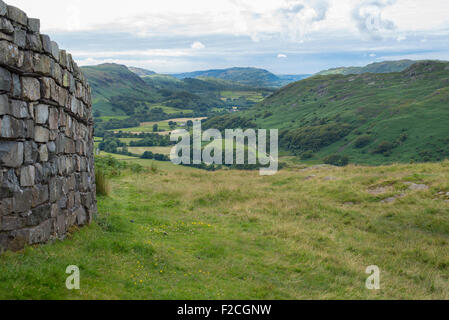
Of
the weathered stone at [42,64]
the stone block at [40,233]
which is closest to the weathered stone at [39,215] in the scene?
the stone block at [40,233]

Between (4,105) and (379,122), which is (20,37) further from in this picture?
(379,122)

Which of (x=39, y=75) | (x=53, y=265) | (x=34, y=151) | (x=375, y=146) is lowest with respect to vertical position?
(x=375, y=146)

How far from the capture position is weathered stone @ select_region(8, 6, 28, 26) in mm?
6543

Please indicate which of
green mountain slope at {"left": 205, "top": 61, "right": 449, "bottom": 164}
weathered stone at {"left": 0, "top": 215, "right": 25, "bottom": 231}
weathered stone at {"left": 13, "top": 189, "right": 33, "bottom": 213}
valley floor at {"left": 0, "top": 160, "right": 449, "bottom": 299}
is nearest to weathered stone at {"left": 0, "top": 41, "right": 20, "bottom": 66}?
weathered stone at {"left": 13, "top": 189, "right": 33, "bottom": 213}

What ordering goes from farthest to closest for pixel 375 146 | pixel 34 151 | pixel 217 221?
1. pixel 375 146
2. pixel 217 221
3. pixel 34 151

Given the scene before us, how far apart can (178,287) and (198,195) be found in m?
11.2

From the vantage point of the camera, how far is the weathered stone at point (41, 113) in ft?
24.4

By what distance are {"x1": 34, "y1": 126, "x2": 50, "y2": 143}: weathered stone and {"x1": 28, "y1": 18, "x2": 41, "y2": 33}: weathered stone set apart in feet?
6.42

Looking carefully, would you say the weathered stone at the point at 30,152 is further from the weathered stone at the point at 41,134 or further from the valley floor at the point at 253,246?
the valley floor at the point at 253,246

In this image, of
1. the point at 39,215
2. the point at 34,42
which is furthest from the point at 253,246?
the point at 34,42

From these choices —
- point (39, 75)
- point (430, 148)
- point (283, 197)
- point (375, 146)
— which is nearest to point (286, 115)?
point (375, 146)

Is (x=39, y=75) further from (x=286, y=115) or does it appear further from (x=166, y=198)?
(x=286, y=115)

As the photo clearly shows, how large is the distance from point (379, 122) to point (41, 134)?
139 m

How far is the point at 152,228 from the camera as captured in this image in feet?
39.9
